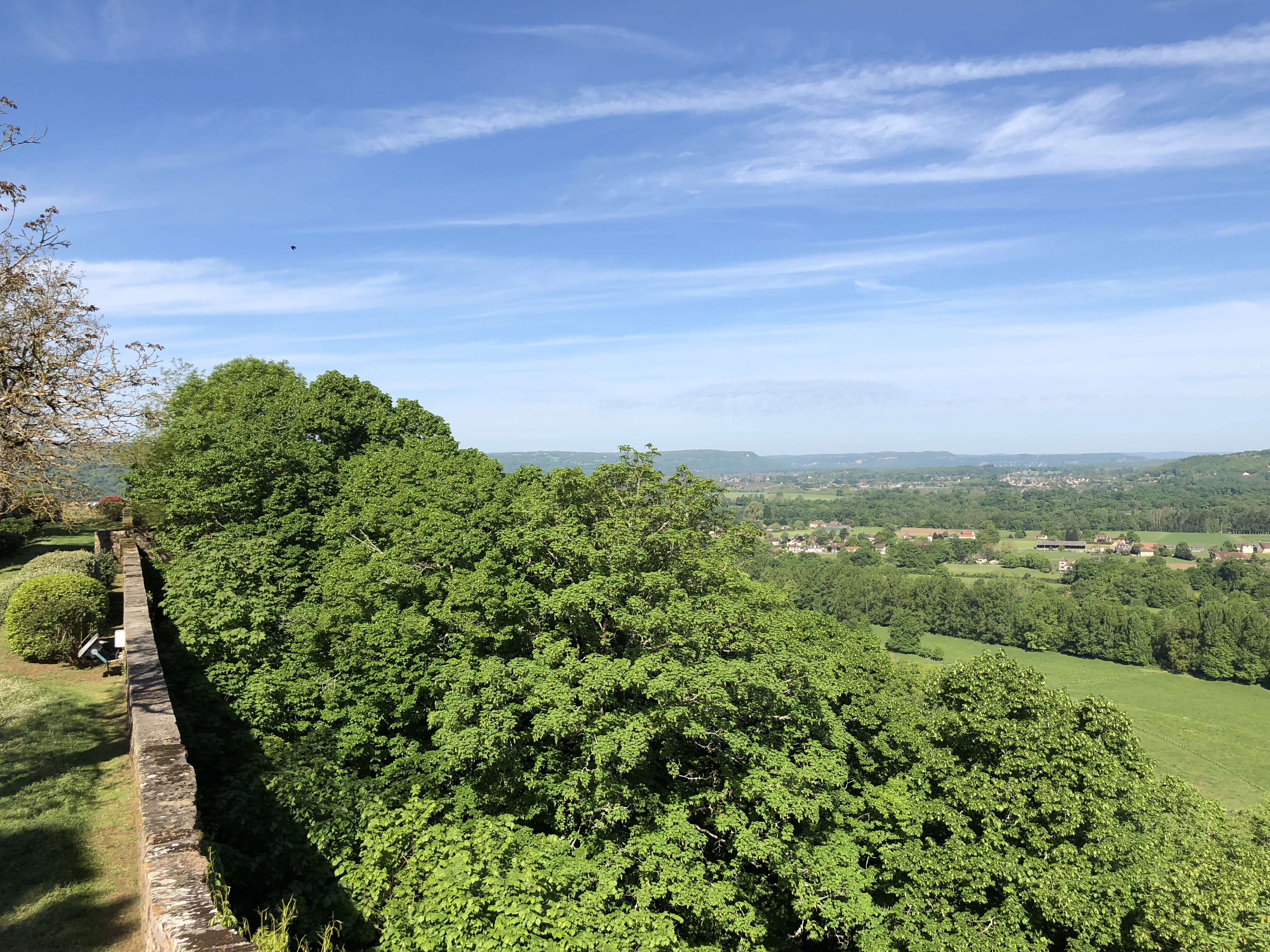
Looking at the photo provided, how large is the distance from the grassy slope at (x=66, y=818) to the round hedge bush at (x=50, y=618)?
0.70 metres

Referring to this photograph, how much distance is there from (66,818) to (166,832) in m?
3.21

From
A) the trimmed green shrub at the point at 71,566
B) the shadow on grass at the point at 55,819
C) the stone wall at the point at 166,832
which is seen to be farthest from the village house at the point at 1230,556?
the shadow on grass at the point at 55,819

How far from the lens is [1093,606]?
93.6 meters

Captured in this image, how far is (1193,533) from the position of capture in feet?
643

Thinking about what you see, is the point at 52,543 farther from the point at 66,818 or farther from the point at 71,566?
the point at 66,818

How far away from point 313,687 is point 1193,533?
804 feet

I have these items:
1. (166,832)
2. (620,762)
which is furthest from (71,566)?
(620,762)

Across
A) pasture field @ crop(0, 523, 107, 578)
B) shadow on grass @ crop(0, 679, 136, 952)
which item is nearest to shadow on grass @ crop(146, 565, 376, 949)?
shadow on grass @ crop(0, 679, 136, 952)

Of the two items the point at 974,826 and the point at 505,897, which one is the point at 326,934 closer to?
the point at 505,897

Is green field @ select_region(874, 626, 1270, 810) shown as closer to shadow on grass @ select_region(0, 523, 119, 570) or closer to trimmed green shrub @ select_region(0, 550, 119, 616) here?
trimmed green shrub @ select_region(0, 550, 119, 616)

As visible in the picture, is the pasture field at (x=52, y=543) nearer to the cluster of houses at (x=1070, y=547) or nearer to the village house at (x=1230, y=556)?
the cluster of houses at (x=1070, y=547)

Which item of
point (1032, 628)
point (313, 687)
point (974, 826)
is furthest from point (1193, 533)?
point (313, 687)

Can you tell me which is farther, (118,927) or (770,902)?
(770,902)

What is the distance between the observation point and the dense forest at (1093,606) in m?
83.3
